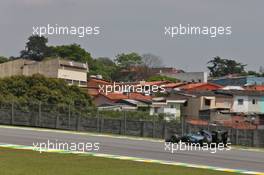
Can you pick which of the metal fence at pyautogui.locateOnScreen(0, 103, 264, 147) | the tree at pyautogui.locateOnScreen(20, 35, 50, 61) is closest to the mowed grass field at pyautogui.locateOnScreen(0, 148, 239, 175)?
the metal fence at pyautogui.locateOnScreen(0, 103, 264, 147)

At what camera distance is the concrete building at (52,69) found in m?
81.4

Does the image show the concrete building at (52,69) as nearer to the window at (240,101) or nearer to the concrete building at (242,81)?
the window at (240,101)

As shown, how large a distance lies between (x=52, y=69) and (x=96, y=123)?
4469 cm

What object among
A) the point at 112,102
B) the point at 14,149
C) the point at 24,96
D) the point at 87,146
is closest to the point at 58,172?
the point at 14,149

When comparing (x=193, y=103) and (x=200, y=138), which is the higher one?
(x=193, y=103)

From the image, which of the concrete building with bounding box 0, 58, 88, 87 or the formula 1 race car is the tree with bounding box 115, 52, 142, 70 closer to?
the concrete building with bounding box 0, 58, 88, 87

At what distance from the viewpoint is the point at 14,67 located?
3344 inches

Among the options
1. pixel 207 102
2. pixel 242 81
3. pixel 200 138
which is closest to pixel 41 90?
pixel 207 102

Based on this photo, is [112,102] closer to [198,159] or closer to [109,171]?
[198,159]

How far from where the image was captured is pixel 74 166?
48.8 ft

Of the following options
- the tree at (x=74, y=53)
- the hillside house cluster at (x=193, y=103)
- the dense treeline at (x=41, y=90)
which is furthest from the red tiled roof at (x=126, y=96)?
the tree at (x=74, y=53)

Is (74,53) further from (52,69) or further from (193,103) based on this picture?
(193,103)

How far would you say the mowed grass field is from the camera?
13617mm

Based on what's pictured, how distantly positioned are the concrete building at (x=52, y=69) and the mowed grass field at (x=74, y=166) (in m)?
63.9
